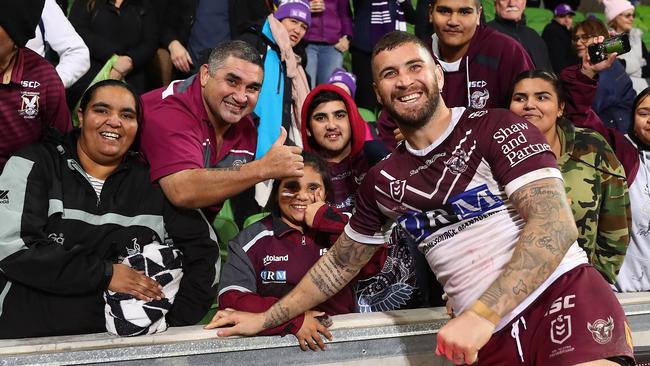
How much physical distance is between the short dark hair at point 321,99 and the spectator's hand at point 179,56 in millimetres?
1320

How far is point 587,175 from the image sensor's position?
3.58 metres

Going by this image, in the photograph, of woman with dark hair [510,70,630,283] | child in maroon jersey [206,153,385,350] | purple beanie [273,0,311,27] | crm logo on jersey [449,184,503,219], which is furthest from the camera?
purple beanie [273,0,311,27]

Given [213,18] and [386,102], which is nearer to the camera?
[386,102]

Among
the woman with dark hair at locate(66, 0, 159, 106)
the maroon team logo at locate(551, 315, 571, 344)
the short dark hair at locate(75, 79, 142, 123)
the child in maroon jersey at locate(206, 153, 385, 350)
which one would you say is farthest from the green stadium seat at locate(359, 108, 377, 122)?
the maroon team logo at locate(551, 315, 571, 344)

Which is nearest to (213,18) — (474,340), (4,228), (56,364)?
(4,228)

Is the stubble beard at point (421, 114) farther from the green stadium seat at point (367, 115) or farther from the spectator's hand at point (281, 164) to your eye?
the green stadium seat at point (367, 115)

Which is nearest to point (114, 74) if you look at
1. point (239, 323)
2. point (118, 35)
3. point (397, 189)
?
point (118, 35)

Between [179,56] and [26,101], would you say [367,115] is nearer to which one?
[179,56]

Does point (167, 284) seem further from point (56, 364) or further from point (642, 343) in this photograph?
point (642, 343)

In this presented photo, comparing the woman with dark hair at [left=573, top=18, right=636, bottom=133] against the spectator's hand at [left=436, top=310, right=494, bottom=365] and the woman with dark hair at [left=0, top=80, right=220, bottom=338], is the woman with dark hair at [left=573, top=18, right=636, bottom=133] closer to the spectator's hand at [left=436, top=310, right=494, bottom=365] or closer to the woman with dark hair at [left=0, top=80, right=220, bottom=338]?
the woman with dark hair at [left=0, top=80, right=220, bottom=338]

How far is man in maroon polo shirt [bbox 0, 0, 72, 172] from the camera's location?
335 centimetres

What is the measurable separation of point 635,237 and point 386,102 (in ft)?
6.61

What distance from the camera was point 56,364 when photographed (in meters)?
2.74

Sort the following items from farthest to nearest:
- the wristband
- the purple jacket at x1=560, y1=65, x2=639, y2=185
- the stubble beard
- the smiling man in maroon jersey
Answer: the purple jacket at x1=560, y1=65, x2=639, y2=185, the stubble beard, the smiling man in maroon jersey, the wristband
